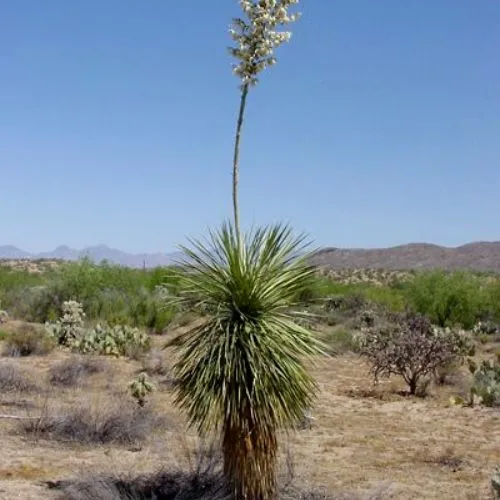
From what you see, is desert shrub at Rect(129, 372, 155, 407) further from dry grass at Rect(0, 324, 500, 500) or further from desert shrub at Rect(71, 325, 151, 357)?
desert shrub at Rect(71, 325, 151, 357)

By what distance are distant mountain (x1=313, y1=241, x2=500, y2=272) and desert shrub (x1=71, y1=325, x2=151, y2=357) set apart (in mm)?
84919

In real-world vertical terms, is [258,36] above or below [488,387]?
above

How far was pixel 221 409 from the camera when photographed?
6.81 meters

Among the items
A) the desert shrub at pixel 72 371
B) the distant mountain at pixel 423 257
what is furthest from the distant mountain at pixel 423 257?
the desert shrub at pixel 72 371

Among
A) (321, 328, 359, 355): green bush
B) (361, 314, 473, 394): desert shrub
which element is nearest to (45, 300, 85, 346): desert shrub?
(321, 328, 359, 355): green bush

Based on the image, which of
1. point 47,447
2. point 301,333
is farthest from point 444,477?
point 47,447

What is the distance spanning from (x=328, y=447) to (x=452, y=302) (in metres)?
18.9

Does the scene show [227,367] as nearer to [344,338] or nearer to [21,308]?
[344,338]

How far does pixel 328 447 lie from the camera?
1131 cm

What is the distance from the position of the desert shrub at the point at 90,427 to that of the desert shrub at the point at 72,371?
12.6ft

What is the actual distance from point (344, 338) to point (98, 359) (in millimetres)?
7950

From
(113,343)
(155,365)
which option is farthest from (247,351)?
(113,343)

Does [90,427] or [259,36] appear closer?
[259,36]

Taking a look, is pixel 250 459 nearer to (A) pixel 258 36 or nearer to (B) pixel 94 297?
(A) pixel 258 36
